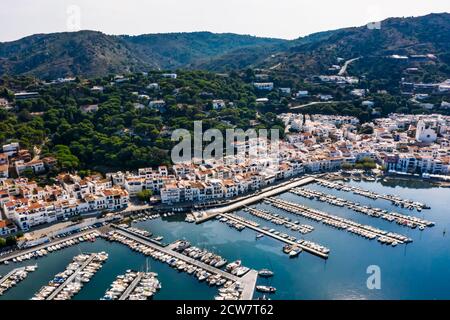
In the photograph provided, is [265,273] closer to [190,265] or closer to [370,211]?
[190,265]

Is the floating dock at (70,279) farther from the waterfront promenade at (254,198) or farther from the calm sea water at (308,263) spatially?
the waterfront promenade at (254,198)

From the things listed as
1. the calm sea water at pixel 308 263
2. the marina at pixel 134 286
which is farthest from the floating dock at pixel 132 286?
the calm sea water at pixel 308 263

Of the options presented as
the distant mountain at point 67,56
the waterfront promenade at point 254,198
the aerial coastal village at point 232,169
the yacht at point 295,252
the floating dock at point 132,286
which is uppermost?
the distant mountain at point 67,56

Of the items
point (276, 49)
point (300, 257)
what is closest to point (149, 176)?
point (300, 257)

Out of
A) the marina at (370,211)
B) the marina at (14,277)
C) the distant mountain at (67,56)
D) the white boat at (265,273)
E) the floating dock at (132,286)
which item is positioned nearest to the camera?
the floating dock at (132,286)

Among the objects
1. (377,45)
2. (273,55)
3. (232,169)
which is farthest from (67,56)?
(232,169)

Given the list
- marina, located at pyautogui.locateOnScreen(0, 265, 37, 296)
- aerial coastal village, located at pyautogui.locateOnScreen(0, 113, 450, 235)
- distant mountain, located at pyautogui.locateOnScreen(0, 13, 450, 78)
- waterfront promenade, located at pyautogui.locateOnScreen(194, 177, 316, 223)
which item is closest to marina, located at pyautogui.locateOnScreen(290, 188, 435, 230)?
waterfront promenade, located at pyautogui.locateOnScreen(194, 177, 316, 223)
